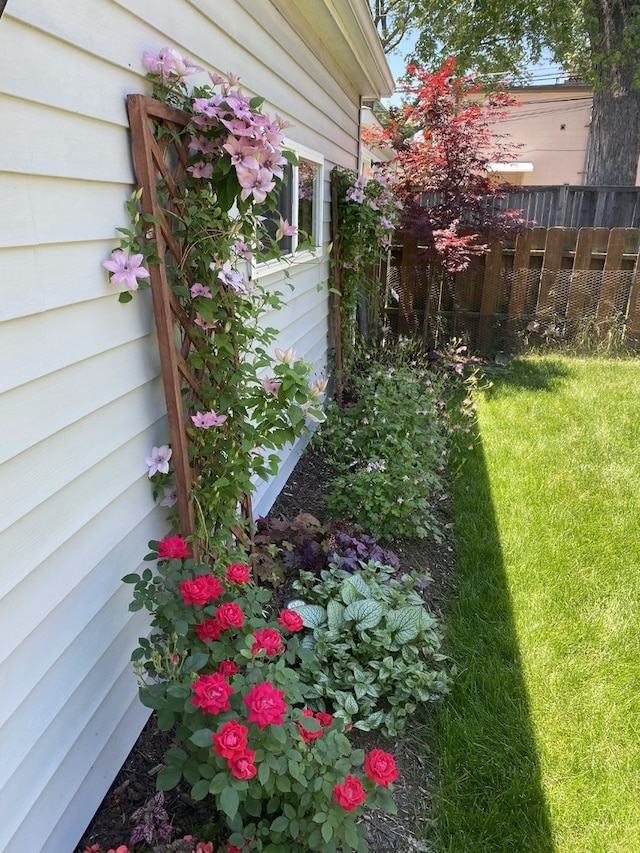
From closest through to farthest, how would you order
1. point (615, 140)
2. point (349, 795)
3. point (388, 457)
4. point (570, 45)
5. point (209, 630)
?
point (349, 795) < point (209, 630) < point (388, 457) < point (615, 140) < point (570, 45)

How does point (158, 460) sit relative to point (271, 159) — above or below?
below

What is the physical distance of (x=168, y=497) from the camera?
6.96ft

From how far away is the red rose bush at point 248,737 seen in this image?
128cm

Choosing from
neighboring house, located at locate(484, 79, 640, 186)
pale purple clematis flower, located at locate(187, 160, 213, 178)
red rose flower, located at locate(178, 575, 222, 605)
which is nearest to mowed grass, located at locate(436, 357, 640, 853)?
red rose flower, located at locate(178, 575, 222, 605)

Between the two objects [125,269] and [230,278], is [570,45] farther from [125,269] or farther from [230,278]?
[125,269]

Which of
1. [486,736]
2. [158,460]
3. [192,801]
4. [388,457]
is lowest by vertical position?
[486,736]

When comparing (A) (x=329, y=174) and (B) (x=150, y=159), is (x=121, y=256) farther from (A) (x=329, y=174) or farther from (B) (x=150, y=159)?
(A) (x=329, y=174)

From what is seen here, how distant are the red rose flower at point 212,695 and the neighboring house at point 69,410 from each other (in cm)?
43

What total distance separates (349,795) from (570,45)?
48.5ft

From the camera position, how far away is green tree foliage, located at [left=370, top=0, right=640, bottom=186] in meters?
9.24

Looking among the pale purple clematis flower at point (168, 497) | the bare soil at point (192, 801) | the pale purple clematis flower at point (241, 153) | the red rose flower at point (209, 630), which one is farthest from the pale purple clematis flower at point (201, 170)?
the bare soil at point (192, 801)

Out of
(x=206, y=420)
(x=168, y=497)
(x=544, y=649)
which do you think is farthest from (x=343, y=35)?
(x=544, y=649)

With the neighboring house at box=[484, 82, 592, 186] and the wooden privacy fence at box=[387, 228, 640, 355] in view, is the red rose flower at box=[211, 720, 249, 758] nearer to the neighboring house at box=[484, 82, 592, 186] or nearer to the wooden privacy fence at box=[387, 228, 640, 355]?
the wooden privacy fence at box=[387, 228, 640, 355]

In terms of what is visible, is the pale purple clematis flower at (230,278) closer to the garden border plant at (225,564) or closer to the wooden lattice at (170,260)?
the garden border plant at (225,564)
